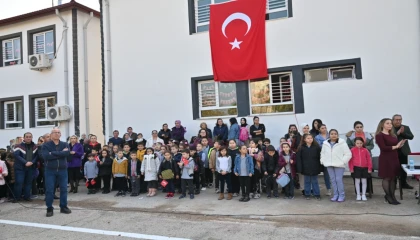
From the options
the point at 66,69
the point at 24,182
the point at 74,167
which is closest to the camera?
the point at 24,182

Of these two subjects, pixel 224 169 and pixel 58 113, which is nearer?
pixel 224 169

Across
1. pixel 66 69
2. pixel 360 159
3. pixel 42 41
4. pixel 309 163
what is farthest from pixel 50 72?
pixel 360 159

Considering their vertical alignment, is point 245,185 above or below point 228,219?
above

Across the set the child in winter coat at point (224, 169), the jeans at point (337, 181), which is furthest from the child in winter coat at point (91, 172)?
the jeans at point (337, 181)

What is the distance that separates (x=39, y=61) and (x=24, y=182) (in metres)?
8.03

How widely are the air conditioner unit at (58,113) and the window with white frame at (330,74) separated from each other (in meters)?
10.0

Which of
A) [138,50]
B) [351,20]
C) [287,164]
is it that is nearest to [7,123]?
[138,50]

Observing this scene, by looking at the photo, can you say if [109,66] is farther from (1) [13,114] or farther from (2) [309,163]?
(2) [309,163]

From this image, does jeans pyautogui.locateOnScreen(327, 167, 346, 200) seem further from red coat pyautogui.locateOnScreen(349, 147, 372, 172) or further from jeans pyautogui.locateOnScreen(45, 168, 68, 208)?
jeans pyautogui.locateOnScreen(45, 168, 68, 208)

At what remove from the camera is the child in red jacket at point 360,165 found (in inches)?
283

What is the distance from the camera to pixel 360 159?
285 inches

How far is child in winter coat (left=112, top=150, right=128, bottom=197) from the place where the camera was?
9.14 m

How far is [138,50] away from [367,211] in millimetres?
9778

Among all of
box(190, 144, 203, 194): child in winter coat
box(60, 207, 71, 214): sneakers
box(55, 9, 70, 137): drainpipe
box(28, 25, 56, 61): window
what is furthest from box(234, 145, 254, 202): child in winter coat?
box(28, 25, 56, 61): window
